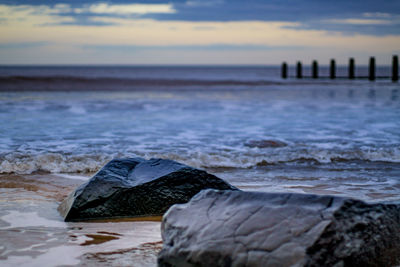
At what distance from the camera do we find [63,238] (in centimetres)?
287

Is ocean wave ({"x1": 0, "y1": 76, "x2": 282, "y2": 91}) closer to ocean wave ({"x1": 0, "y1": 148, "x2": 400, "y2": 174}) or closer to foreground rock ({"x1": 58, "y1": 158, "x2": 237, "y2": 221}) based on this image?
ocean wave ({"x1": 0, "y1": 148, "x2": 400, "y2": 174})

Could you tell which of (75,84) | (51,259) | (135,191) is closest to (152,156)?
(135,191)

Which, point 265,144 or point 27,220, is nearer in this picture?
point 27,220

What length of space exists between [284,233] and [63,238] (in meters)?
1.52

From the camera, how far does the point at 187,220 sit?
2.34 metres

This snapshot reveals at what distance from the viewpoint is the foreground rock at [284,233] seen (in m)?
2.07

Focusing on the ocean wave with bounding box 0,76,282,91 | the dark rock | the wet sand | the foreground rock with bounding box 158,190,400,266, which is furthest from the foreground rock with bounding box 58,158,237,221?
the ocean wave with bounding box 0,76,282,91

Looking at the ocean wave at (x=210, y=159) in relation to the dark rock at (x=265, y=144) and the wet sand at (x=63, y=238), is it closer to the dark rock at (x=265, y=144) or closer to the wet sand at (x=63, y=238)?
the dark rock at (x=265, y=144)

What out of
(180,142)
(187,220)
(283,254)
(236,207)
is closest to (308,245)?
(283,254)

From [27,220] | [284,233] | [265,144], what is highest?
[284,233]

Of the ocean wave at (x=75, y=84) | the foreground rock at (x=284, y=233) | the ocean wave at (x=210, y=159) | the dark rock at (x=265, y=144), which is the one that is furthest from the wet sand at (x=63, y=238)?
the ocean wave at (x=75, y=84)

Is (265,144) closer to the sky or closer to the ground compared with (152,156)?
closer to the ground

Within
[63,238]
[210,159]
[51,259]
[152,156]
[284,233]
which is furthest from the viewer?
[152,156]

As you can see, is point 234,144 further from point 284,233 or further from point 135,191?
point 284,233
